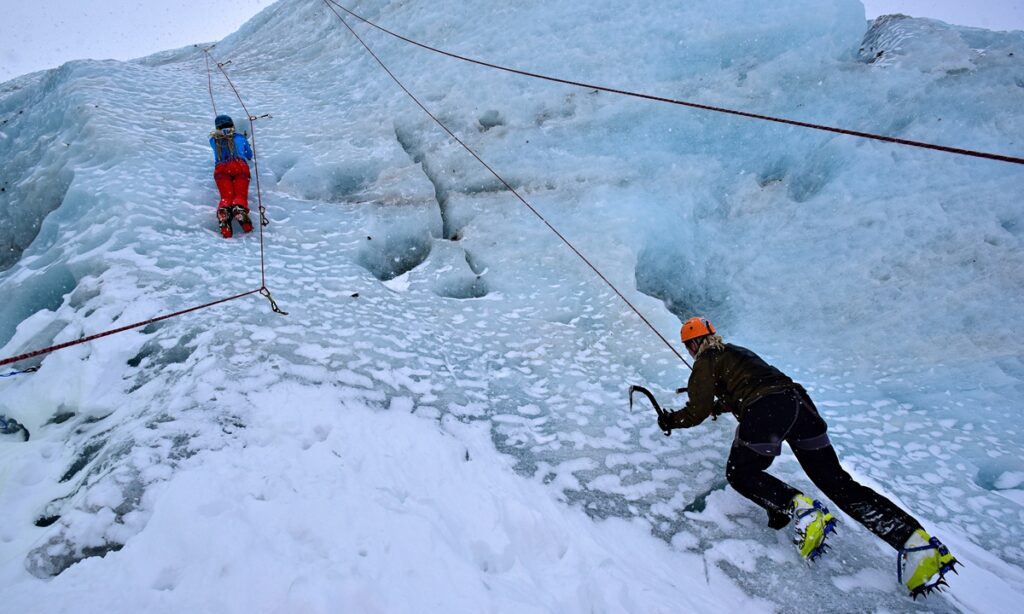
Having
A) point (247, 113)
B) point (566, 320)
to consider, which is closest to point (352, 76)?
point (247, 113)

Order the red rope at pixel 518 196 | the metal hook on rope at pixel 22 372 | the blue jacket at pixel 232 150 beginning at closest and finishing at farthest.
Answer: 1. the metal hook on rope at pixel 22 372
2. the red rope at pixel 518 196
3. the blue jacket at pixel 232 150

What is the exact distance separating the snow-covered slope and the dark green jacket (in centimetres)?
42

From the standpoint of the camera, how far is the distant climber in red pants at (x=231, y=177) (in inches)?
185

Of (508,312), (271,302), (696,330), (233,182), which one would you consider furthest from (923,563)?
(233,182)

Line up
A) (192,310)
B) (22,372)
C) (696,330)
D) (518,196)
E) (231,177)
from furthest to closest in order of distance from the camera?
(518,196) < (231,177) < (192,310) < (22,372) < (696,330)

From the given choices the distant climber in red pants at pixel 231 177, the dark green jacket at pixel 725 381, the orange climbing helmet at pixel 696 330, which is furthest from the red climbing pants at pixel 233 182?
the dark green jacket at pixel 725 381

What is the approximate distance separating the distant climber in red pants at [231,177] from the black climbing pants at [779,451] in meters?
4.44

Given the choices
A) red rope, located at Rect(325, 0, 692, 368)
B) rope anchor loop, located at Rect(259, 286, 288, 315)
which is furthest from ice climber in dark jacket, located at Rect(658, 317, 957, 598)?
rope anchor loop, located at Rect(259, 286, 288, 315)

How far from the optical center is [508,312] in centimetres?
459

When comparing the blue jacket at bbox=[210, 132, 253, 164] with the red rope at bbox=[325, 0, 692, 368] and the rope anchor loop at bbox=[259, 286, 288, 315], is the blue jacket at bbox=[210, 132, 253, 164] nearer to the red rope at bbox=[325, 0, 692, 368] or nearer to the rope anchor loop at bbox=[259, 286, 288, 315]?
the rope anchor loop at bbox=[259, 286, 288, 315]

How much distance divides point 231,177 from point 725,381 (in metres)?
4.63

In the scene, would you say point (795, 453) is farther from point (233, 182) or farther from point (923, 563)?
point (233, 182)

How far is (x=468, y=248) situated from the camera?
17.6 ft

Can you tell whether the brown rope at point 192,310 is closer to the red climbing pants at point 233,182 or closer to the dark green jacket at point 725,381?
the red climbing pants at point 233,182
